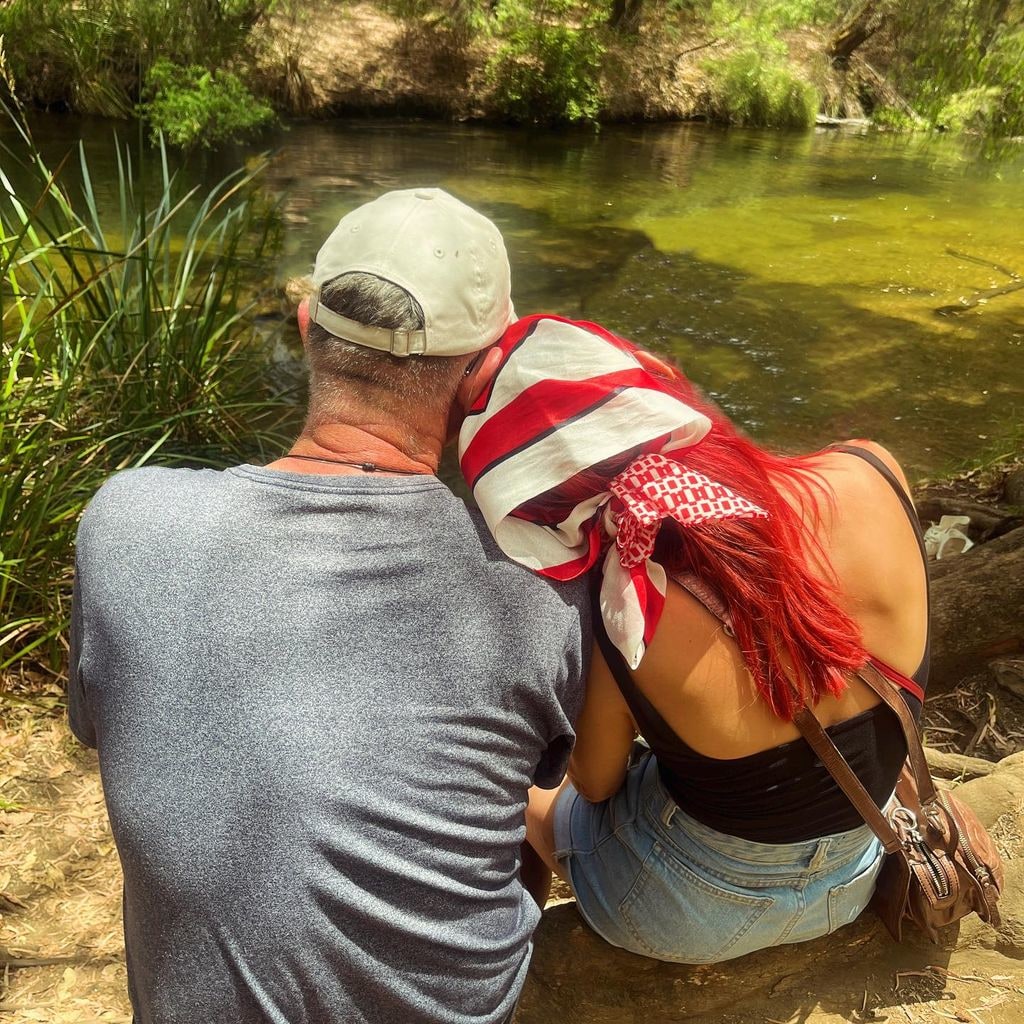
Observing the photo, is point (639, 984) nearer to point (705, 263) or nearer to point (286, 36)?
point (705, 263)

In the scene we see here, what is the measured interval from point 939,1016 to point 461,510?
1.17 meters

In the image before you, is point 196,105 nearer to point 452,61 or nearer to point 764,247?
point 452,61

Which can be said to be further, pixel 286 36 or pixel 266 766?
pixel 286 36

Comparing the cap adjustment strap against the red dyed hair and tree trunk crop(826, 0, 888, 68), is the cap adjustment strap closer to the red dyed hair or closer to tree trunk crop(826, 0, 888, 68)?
the red dyed hair

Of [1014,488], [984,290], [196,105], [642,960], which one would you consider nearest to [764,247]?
[984,290]

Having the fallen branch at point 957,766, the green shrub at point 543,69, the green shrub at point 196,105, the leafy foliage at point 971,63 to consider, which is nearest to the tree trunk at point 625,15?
the green shrub at point 543,69

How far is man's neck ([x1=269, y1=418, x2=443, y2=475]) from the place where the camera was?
1.07 m

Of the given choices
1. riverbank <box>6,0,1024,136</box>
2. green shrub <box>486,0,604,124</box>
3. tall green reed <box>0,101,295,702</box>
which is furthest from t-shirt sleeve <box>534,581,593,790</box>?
green shrub <box>486,0,604,124</box>

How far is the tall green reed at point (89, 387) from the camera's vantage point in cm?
237

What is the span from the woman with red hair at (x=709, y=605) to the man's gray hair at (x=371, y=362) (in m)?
0.07

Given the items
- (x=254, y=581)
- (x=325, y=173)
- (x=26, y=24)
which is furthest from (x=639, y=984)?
(x=26, y=24)

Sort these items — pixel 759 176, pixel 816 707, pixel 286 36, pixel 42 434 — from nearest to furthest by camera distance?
1. pixel 816 707
2. pixel 42 434
3. pixel 759 176
4. pixel 286 36

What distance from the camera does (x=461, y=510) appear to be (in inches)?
42.0

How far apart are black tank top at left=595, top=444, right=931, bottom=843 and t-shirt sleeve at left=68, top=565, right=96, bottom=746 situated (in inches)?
24.0
